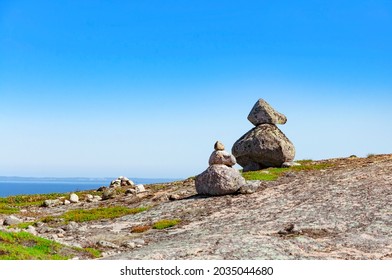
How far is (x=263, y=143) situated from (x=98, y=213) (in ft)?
65.5

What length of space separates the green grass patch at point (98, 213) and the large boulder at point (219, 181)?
5.20m

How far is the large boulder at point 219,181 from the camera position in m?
38.4

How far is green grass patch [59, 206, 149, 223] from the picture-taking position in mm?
37000

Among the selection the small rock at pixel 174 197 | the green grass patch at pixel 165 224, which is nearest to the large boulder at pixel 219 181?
the small rock at pixel 174 197

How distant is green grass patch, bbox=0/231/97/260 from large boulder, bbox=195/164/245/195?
16809 millimetres

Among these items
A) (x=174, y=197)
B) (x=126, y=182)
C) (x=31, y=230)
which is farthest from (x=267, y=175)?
(x=126, y=182)

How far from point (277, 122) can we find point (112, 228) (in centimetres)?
2756

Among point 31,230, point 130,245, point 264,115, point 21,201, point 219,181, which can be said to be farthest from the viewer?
point 21,201

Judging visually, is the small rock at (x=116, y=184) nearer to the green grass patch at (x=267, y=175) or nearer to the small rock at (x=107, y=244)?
the green grass patch at (x=267, y=175)

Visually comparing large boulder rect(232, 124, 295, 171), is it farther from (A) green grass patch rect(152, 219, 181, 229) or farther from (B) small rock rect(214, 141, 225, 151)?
(A) green grass patch rect(152, 219, 181, 229)

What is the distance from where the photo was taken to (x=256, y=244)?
68.6 feet

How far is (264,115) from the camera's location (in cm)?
5300

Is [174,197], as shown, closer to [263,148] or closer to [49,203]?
[263,148]
